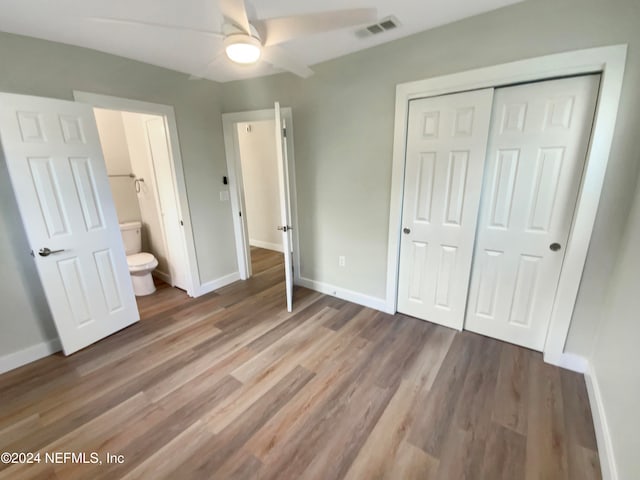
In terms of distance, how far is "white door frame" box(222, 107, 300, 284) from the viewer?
3.06m

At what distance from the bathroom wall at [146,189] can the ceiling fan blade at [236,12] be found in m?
2.17

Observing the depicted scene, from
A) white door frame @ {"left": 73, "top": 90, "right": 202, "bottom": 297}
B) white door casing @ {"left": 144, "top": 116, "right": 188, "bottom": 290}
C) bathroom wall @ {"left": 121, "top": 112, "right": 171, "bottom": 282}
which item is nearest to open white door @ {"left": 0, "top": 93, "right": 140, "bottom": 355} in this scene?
white door frame @ {"left": 73, "top": 90, "right": 202, "bottom": 297}

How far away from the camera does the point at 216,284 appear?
3.52 metres

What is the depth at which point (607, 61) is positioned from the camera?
1586mm

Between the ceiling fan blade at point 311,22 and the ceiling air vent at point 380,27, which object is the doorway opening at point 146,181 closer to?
the ceiling fan blade at point 311,22

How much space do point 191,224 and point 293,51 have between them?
2079 millimetres

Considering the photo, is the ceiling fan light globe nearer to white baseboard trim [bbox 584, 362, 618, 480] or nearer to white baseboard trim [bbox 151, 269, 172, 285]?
white baseboard trim [bbox 584, 362, 618, 480]

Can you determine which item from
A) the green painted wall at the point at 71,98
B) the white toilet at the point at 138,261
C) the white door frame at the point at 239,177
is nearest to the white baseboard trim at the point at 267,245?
the white door frame at the point at 239,177

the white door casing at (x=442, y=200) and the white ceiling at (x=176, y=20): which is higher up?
the white ceiling at (x=176, y=20)

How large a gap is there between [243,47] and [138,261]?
2881mm

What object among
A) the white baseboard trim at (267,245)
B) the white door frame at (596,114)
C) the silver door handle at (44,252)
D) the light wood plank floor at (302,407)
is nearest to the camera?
the light wood plank floor at (302,407)

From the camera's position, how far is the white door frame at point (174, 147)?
2.34 meters

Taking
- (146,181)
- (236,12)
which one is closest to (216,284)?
(146,181)

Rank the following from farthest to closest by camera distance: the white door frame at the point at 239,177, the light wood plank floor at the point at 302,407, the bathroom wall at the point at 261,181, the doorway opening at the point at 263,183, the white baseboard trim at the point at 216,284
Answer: the bathroom wall at the point at 261,181 → the white baseboard trim at the point at 216,284 → the white door frame at the point at 239,177 → the doorway opening at the point at 263,183 → the light wood plank floor at the point at 302,407
